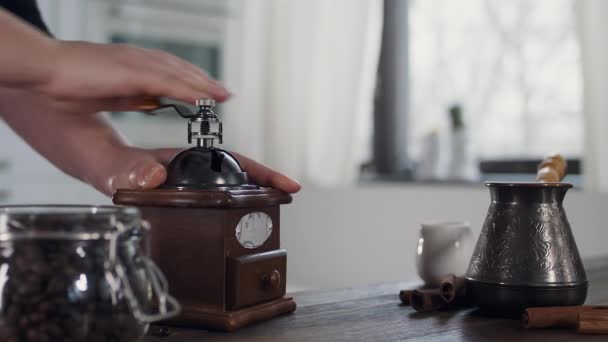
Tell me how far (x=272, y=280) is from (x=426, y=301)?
0.76ft

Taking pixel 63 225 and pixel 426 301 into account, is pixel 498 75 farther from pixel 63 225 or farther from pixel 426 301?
pixel 63 225

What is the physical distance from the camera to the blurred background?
10.1 ft

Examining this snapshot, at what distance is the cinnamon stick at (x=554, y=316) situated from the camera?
3.30 feet

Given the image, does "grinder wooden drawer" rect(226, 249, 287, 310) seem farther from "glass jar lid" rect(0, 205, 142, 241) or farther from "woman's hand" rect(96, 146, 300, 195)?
"glass jar lid" rect(0, 205, 142, 241)

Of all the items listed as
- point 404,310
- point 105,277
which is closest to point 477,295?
point 404,310

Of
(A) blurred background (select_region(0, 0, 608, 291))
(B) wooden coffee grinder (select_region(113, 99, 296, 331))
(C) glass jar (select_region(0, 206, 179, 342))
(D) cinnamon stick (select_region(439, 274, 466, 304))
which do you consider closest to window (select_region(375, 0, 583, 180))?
(A) blurred background (select_region(0, 0, 608, 291))

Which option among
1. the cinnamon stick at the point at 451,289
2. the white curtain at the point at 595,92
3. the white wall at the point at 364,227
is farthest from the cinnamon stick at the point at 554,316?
the white wall at the point at 364,227

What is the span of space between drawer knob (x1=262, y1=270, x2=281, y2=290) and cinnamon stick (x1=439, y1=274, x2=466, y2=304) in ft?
0.81

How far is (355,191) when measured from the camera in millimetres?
3328

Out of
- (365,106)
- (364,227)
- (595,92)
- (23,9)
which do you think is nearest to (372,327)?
(23,9)

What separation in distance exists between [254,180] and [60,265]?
486 mm

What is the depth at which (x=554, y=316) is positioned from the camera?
3.31 ft

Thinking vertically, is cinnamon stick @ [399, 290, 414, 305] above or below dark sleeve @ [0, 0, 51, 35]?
below

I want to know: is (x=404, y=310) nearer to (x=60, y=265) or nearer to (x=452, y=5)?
(x=60, y=265)
